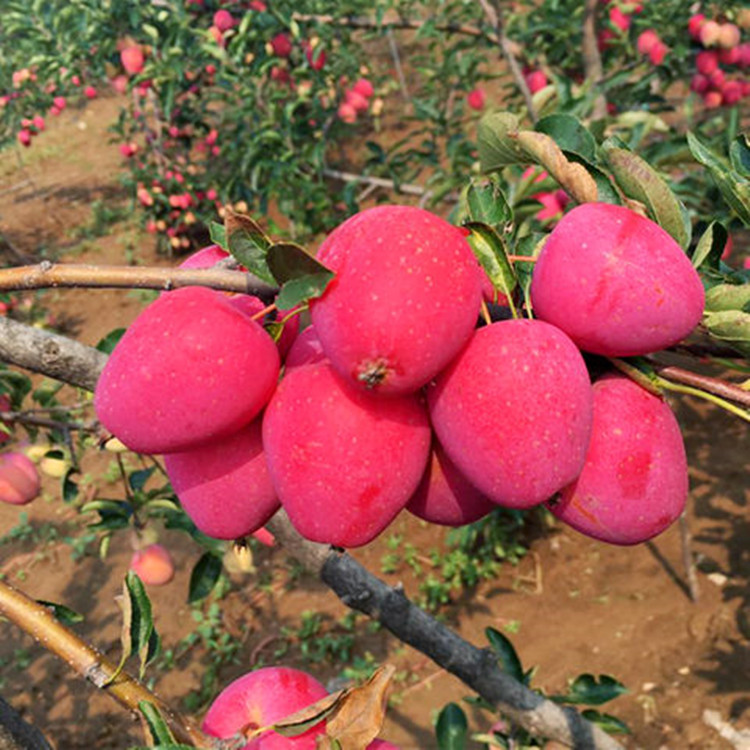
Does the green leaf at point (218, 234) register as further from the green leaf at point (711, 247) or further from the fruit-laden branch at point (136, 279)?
the green leaf at point (711, 247)

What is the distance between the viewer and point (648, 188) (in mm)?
619

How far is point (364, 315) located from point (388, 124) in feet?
23.5

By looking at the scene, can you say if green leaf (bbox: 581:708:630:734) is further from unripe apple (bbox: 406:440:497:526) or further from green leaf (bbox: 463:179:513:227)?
green leaf (bbox: 463:179:513:227)

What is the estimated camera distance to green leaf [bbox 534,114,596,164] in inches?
27.2

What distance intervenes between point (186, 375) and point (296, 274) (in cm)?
11

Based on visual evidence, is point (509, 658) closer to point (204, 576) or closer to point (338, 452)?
point (204, 576)

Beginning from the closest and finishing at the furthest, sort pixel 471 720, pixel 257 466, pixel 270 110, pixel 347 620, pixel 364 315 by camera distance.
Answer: pixel 364 315 → pixel 257 466 → pixel 471 720 → pixel 347 620 → pixel 270 110

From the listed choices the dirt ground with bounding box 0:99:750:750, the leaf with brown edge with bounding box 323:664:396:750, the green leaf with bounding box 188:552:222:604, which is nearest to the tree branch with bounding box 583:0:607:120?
the dirt ground with bounding box 0:99:750:750

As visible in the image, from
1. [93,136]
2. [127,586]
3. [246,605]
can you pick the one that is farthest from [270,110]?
[93,136]

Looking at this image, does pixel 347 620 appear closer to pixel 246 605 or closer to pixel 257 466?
pixel 246 605

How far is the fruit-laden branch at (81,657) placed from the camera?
0.59 meters

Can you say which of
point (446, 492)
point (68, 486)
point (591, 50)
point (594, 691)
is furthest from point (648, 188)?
point (591, 50)

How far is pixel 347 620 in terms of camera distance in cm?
291

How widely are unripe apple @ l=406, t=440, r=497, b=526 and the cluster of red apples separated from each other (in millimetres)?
25
